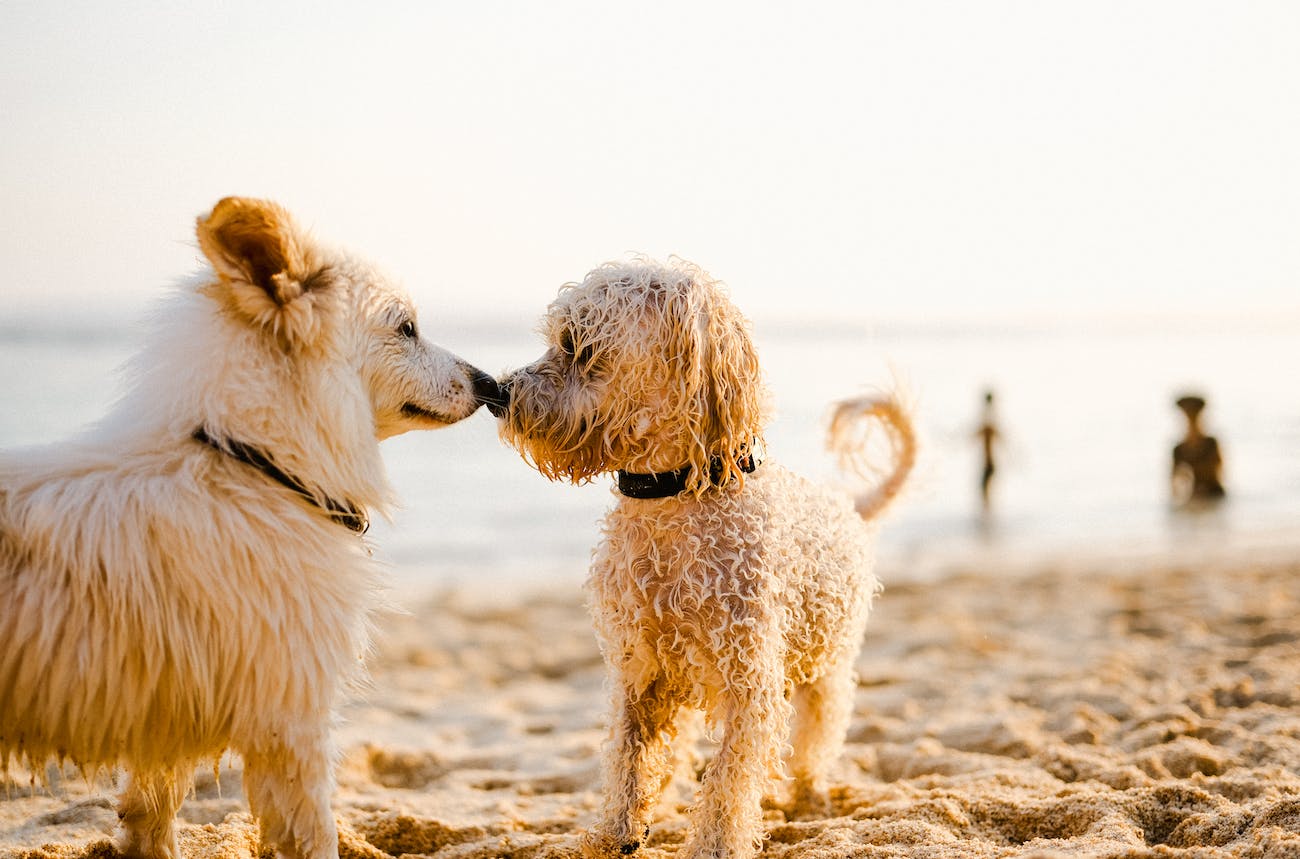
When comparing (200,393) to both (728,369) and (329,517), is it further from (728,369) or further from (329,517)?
(728,369)

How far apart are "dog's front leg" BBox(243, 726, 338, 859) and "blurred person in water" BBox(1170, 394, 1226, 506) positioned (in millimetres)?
12795

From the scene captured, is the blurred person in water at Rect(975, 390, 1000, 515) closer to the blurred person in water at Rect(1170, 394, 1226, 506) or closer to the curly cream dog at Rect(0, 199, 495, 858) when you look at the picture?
the blurred person in water at Rect(1170, 394, 1226, 506)

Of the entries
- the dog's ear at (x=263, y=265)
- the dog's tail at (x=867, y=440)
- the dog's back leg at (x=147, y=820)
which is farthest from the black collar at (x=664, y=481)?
the dog's back leg at (x=147, y=820)

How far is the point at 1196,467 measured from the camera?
13320 mm

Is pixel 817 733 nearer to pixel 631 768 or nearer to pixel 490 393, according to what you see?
pixel 631 768

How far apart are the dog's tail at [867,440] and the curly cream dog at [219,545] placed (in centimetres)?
229

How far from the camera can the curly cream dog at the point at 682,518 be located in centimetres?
330

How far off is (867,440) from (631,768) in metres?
1.88

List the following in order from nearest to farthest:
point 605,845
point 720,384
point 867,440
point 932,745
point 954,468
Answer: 1. point 720,384
2. point 605,845
3. point 867,440
4. point 932,745
5. point 954,468

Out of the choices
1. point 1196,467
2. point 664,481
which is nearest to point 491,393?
point 664,481

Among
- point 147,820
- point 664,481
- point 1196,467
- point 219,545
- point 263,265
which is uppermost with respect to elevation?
point 263,265

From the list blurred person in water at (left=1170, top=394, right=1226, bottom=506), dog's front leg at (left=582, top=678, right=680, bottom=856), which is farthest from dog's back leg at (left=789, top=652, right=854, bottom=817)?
blurred person in water at (left=1170, top=394, right=1226, bottom=506)

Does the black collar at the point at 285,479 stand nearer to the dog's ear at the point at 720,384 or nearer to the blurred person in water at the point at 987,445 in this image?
the dog's ear at the point at 720,384

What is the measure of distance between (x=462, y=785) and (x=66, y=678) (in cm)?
242
